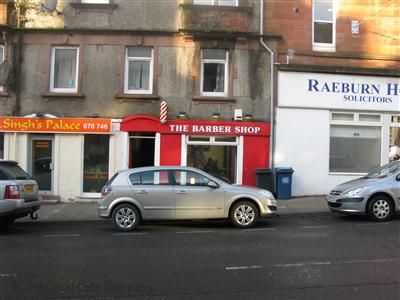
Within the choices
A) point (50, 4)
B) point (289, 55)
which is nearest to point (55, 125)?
point (50, 4)

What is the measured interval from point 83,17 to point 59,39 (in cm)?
110

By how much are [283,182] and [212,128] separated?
2963 millimetres

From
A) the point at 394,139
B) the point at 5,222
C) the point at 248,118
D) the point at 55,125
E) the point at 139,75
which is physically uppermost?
the point at 139,75

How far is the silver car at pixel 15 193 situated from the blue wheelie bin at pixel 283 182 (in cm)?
774

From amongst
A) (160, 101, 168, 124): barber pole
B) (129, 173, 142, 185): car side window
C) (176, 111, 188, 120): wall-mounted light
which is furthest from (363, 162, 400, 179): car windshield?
(160, 101, 168, 124): barber pole

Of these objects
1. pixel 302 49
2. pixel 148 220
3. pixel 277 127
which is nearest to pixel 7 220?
pixel 148 220

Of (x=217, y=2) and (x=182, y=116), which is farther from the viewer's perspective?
(x=217, y=2)

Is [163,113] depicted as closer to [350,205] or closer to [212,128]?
[212,128]

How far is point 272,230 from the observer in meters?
10.6

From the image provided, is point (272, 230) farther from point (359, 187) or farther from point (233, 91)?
point (233, 91)

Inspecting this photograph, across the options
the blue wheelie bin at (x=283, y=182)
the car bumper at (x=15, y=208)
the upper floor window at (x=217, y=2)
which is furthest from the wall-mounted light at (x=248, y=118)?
the car bumper at (x=15, y=208)

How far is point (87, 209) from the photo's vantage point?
47.6ft

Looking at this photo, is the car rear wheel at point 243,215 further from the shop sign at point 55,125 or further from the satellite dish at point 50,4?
the satellite dish at point 50,4

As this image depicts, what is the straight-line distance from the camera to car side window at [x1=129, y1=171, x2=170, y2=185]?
11.0 meters
